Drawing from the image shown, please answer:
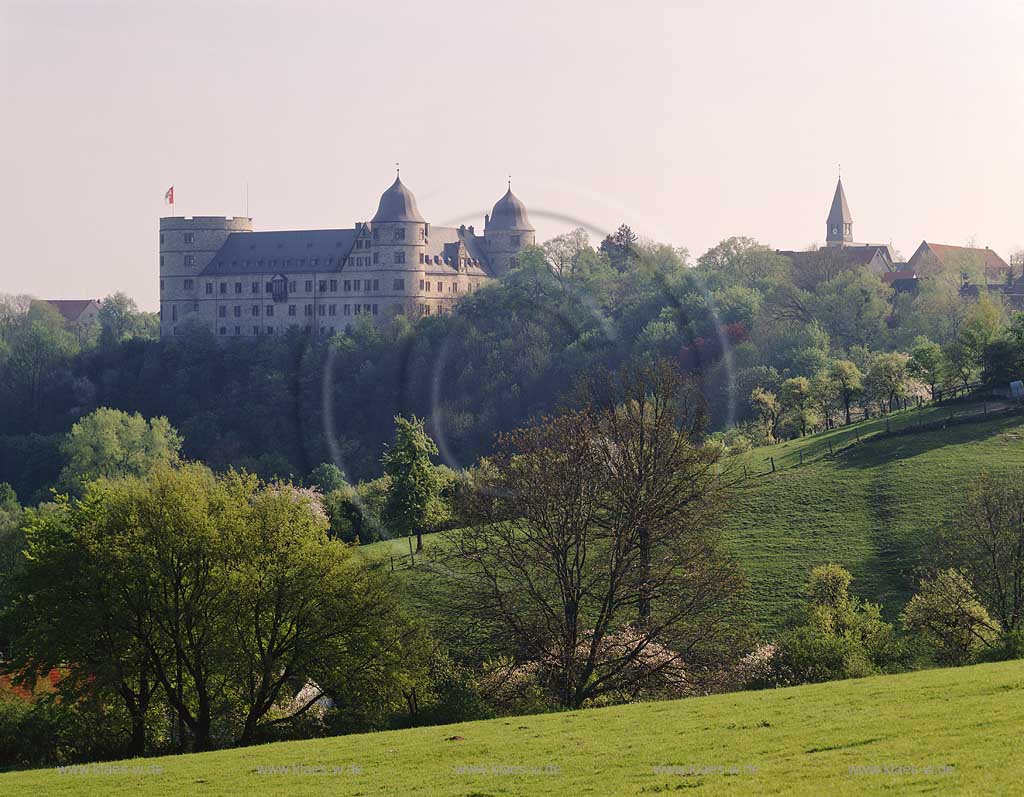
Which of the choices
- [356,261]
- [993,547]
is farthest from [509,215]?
[993,547]

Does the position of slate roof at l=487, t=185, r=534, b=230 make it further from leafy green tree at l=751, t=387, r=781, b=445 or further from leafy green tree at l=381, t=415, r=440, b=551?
leafy green tree at l=381, t=415, r=440, b=551

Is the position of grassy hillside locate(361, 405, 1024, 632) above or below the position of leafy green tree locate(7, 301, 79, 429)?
below

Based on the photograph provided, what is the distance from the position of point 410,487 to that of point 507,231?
98.7 metres

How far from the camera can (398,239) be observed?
5827 inches

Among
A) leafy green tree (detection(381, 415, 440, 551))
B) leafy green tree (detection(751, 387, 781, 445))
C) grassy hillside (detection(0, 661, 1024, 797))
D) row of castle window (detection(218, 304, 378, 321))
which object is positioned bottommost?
grassy hillside (detection(0, 661, 1024, 797))

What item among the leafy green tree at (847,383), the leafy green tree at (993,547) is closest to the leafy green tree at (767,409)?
the leafy green tree at (847,383)

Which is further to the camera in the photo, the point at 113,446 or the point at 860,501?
the point at 113,446

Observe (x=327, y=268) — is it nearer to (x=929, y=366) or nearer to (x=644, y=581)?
(x=929, y=366)

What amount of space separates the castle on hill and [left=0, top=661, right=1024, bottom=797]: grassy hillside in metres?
123

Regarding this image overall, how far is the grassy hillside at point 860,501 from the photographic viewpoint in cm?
4588

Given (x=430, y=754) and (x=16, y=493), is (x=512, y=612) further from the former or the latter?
(x=16, y=493)

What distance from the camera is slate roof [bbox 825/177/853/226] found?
19125cm

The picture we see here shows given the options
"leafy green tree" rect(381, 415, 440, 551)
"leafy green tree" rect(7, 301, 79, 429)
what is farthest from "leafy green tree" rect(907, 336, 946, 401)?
"leafy green tree" rect(7, 301, 79, 429)

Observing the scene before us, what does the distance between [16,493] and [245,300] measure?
140ft
